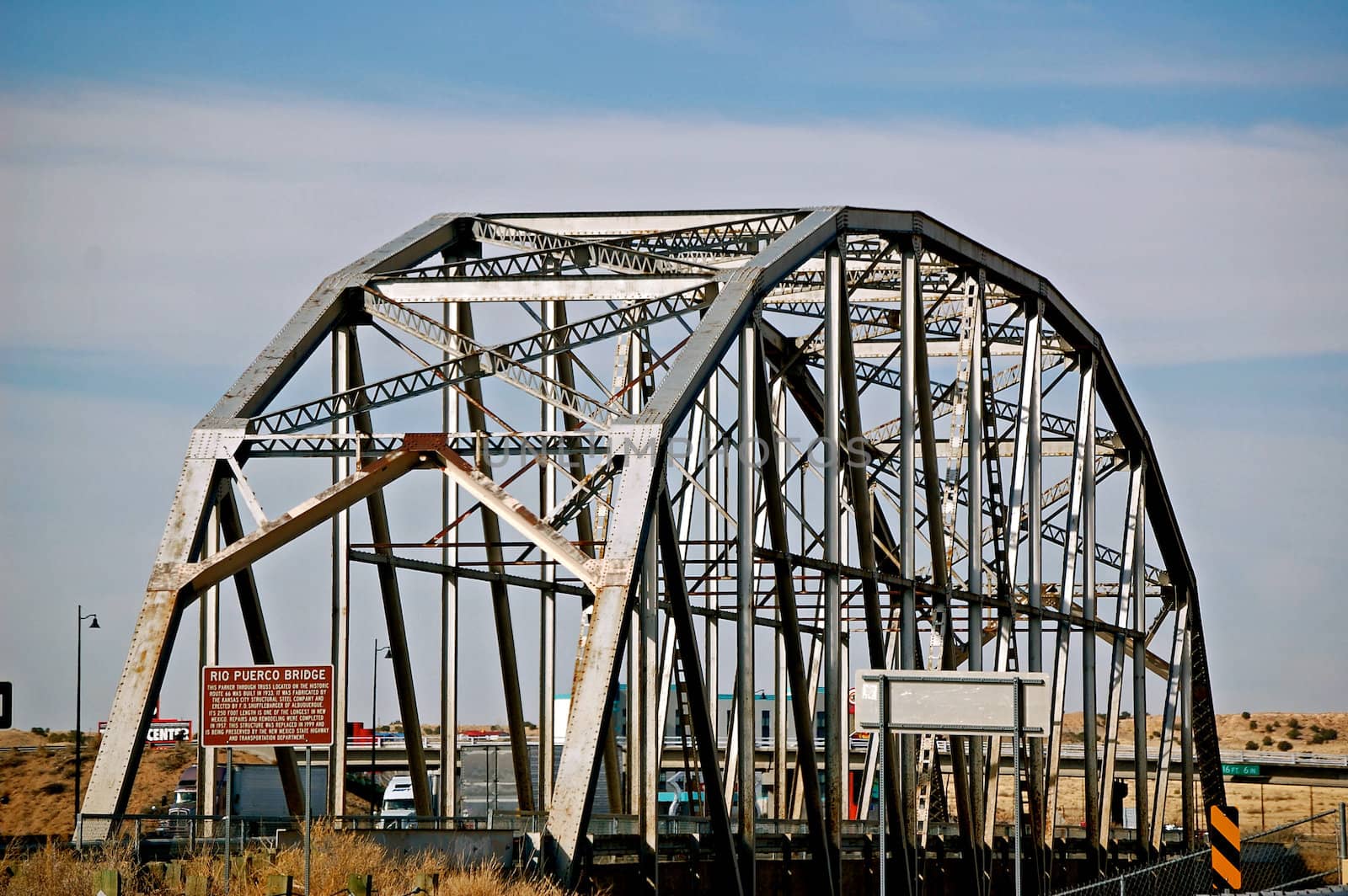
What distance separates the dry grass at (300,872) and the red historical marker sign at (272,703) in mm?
1354

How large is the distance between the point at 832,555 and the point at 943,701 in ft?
38.4

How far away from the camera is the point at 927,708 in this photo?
1836cm

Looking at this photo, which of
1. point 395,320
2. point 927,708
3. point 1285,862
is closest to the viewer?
point 927,708

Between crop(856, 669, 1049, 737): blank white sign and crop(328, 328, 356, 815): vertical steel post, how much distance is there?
10.6 meters

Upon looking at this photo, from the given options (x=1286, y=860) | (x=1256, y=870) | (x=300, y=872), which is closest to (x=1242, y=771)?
(x=1286, y=860)

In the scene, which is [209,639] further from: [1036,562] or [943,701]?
[1036,562]

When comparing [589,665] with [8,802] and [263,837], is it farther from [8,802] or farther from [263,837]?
[8,802]

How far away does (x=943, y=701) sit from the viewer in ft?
60.1

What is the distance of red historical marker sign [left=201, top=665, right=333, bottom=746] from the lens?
18438 millimetres

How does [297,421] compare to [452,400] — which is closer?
[297,421]

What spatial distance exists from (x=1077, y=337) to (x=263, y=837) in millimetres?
24302

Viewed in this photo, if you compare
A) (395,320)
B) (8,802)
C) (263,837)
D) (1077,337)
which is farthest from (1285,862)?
(8,802)

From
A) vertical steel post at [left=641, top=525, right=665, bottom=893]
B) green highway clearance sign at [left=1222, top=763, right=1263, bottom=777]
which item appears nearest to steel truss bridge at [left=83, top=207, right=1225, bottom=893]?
vertical steel post at [left=641, top=525, right=665, bottom=893]

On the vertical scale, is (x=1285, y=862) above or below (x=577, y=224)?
below
